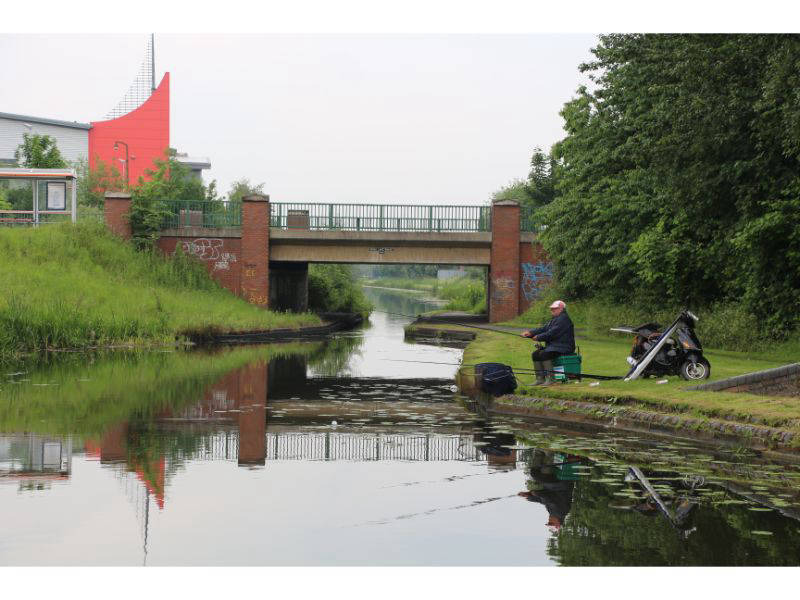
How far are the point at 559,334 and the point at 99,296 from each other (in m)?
24.3

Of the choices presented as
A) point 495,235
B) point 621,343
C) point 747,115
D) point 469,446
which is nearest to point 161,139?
point 495,235

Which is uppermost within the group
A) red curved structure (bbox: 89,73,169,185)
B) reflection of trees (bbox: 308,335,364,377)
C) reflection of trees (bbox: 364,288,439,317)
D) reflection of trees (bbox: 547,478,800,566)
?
red curved structure (bbox: 89,73,169,185)

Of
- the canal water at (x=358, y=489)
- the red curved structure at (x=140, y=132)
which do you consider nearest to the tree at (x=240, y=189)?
the red curved structure at (x=140, y=132)

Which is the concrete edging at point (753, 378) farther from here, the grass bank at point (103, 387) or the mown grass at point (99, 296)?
the mown grass at point (99, 296)

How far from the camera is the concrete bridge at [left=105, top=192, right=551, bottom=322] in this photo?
46156mm

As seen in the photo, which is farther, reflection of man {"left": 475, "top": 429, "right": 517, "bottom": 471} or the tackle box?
the tackle box

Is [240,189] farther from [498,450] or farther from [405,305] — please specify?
[498,450]

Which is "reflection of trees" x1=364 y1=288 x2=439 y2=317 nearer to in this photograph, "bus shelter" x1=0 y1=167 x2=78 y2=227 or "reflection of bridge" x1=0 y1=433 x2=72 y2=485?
"bus shelter" x1=0 y1=167 x2=78 y2=227

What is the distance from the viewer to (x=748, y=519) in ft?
30.6

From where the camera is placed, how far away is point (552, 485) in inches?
435

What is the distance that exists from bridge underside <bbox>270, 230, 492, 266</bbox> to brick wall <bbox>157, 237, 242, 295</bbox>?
173 cm

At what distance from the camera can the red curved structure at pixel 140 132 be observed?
90188 mm

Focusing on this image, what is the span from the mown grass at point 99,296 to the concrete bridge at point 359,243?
3.83 feet

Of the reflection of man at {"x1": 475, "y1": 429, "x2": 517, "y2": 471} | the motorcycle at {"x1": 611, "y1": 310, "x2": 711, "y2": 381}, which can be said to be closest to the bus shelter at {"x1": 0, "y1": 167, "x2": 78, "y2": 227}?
the motorcycle at {"x1": 611, "y1": 310, "x2": 711, "y2": 381}
